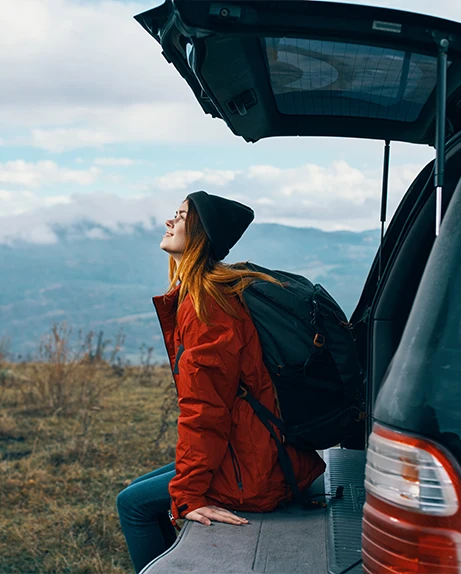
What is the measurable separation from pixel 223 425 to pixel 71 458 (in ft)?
13.7

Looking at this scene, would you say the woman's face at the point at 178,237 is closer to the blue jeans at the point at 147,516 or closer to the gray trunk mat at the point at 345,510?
the blue jeans at the point at 147,516

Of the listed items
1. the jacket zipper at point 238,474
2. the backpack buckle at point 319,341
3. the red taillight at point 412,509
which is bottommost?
the jacket zipper at point 238,474

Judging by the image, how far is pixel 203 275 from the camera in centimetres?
273

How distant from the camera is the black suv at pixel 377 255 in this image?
1.43 meters

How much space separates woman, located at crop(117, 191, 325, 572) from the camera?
2.45m

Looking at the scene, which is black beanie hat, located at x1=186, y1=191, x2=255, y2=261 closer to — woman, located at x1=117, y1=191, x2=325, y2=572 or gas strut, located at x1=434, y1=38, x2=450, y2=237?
woman, located at x1=117, y1=191, x2=325, y2=572

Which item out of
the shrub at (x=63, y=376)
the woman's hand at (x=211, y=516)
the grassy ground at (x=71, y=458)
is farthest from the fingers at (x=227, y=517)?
the shrub at (x=63, y=376)

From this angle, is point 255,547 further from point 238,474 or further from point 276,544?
point 238,474

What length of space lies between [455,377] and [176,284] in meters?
1.67

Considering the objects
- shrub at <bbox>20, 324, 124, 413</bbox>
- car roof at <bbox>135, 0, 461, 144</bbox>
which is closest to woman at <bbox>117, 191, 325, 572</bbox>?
car roof at <bbox>135, 0, 461, 144</bbox>

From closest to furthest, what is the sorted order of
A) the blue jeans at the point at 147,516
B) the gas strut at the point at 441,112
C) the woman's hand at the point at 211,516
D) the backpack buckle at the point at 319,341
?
the gas strut at the point at 441,112 → the woman's hand at the point at 211,516 → the backpack buckle at the point at 319,341 → the blue jeans at the point at 147,516

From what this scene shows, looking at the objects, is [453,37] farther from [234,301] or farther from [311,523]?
[311,523]

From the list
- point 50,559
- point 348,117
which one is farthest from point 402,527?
point 50,559

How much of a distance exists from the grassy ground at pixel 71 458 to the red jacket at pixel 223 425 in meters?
1.95
